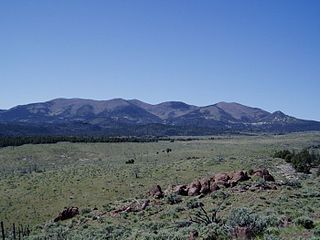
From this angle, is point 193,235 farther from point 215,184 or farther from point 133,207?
point 215,184

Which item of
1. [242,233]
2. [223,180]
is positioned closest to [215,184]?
[223,180]

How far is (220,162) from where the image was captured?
185 feet

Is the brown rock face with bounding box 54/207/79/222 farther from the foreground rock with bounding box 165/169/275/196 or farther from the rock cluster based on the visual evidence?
the foreground rock with bounding box 165/169/275/196

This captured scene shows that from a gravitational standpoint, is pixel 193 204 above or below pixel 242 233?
below

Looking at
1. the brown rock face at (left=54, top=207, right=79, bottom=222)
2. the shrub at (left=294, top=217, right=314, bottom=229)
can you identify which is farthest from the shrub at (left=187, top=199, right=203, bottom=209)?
the shrub at (left=294, top=217, right=314, bottom=229)

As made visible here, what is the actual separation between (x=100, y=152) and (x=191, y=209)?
251 ft

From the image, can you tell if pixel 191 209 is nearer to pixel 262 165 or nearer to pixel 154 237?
pixel 154 237

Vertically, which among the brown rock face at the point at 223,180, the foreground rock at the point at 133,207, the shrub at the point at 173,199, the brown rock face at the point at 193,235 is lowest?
the foreground rock at the point at 133,207

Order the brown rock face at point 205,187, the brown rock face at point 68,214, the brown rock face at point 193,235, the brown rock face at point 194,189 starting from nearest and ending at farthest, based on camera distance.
A: the brown rock face at point 193,235 < the brown rock face at point 205,187 < the brown rock face at point 194,189 < the brown rock face at point 68,214

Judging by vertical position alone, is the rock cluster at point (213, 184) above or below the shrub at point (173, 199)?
above

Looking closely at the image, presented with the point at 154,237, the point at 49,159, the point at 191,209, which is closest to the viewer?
the point at 154,237

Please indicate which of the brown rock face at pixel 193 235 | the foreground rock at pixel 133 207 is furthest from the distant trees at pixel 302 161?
the brown rock face at pixel 193 235

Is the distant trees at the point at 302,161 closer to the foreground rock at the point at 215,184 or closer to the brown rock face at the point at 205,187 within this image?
the foreground rock at the point at 215,184

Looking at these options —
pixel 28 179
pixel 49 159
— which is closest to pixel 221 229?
pixel 28 179
